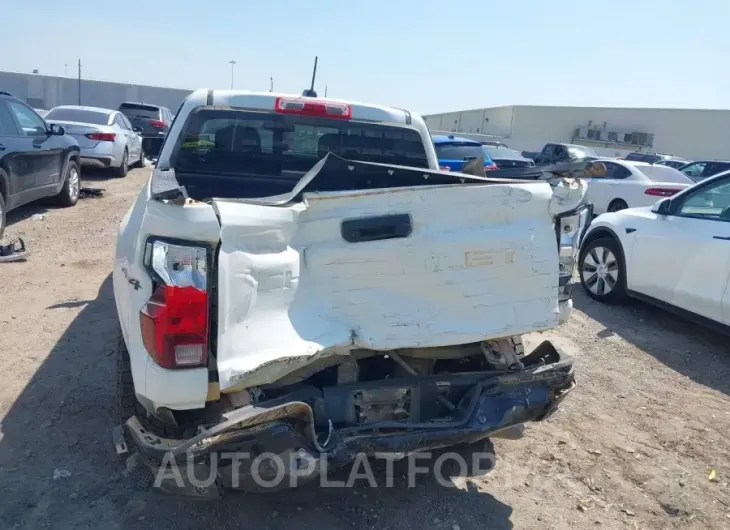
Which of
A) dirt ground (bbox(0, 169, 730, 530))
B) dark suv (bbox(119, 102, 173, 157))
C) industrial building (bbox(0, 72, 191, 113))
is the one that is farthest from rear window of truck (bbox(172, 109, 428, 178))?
industrial building (bbox(0, 72, 191, 113))

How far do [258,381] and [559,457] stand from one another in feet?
7.02

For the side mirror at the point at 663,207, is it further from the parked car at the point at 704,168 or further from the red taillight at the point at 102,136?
the parked car at the point at 704,168

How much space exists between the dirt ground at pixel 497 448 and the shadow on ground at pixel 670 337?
22 millimetres

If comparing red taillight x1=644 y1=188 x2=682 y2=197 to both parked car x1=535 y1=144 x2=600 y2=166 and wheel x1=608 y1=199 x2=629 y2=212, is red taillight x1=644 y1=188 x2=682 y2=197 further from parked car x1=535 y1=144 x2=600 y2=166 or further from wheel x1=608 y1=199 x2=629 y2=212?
parked car x1=535 y1=144 x2=600 y2=166

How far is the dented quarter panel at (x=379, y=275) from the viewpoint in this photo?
2457mm

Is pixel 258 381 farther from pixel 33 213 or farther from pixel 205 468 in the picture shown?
pixel 33 213

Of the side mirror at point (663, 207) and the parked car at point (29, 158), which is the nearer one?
the side mirror at point (663, 207)

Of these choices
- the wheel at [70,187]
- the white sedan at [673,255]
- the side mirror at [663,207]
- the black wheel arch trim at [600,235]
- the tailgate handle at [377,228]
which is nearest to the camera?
the tailgate handle at [377,228]

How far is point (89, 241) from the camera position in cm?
845

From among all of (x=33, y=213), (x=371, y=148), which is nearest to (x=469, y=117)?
(x=33, y=213)

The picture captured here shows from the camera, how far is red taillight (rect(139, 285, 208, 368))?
2.35 meters

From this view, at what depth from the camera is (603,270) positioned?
22.6 ft

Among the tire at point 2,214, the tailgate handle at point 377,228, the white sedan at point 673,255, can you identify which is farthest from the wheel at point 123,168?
the tailgate handle at point 377,228

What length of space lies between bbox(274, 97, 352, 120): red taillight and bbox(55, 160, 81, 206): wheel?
25.1ft
